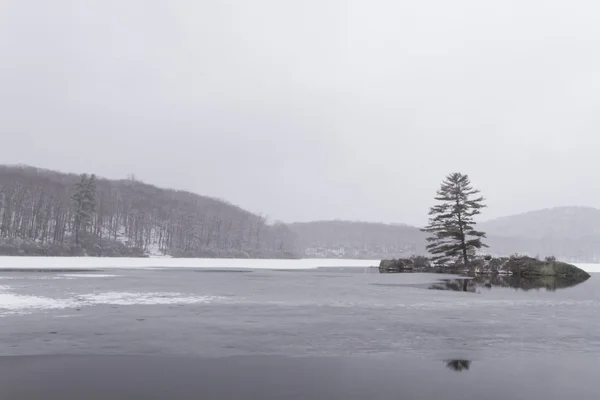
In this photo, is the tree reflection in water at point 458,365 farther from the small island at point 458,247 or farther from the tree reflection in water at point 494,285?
the small island at point 458,247

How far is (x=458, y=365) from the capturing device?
8.52m

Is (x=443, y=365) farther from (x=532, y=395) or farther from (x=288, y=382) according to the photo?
(x=288, y=382)

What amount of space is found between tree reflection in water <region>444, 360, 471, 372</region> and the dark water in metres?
0.04

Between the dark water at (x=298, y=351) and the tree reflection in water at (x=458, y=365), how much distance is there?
40 mm

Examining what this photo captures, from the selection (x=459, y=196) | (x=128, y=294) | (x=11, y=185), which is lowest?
(x=128, y=294)

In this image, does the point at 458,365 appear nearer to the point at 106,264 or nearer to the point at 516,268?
the point at 516,268

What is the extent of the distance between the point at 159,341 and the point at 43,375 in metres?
3.30

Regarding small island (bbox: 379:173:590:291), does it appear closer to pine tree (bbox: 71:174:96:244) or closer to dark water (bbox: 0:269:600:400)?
dark water (bbox: 0:269:600:400)

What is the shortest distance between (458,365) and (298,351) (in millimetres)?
3490

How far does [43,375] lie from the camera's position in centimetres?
743

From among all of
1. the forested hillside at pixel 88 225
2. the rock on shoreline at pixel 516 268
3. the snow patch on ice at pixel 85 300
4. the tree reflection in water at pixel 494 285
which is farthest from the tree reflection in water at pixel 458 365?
the forested hillside at pixel 88 225

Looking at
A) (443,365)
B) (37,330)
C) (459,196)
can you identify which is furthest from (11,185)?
(443,365)

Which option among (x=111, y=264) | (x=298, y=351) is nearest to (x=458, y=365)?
(x=298, y=351)

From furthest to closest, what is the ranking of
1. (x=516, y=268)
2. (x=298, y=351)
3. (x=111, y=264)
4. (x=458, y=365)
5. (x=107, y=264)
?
1. (x=111, y=264)
2. (x=107, y=264)
3. (x=516, y=268)
4. (x=298, y=351)
5. (x=458, y=365)
